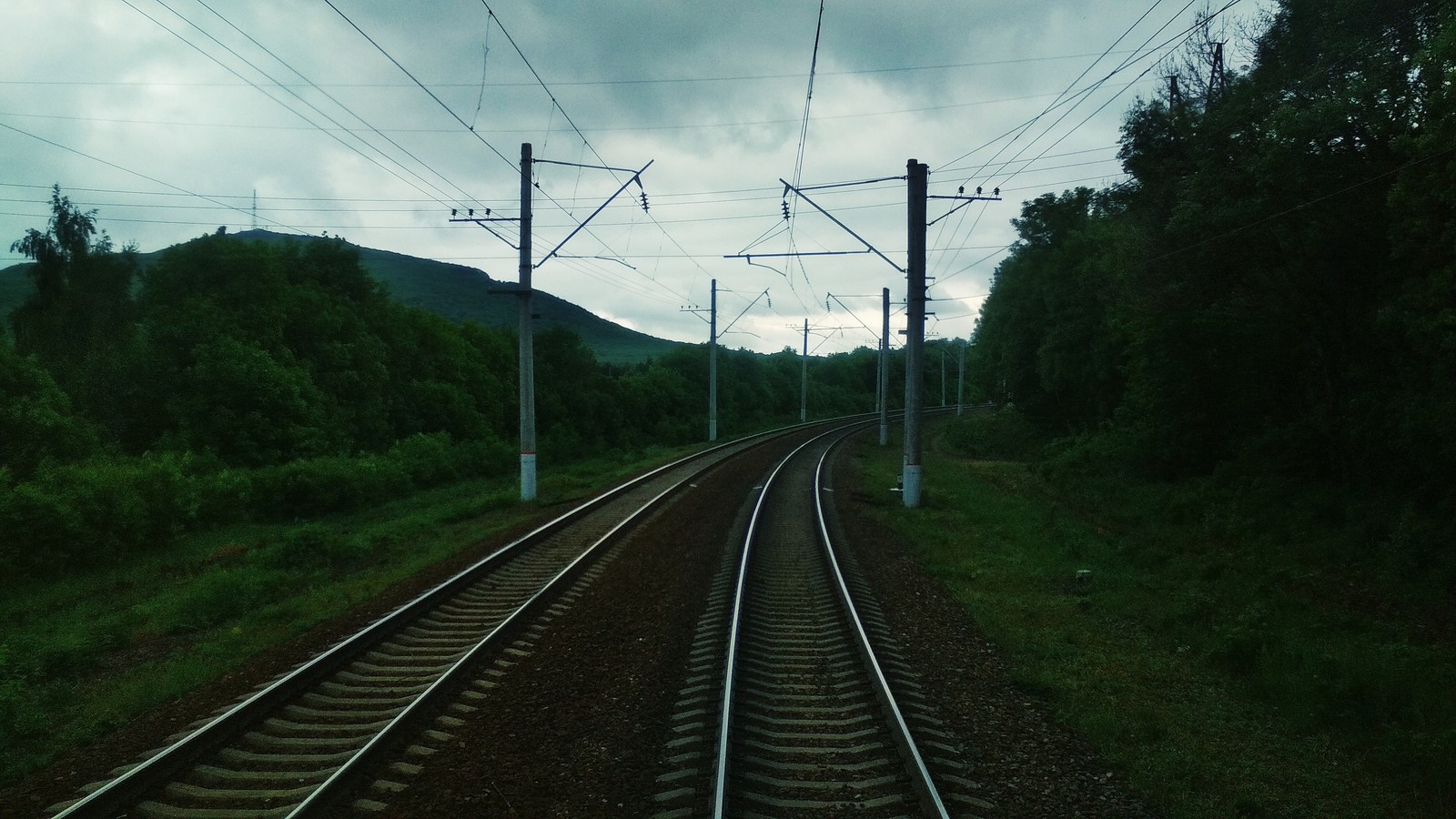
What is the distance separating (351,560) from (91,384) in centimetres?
2337

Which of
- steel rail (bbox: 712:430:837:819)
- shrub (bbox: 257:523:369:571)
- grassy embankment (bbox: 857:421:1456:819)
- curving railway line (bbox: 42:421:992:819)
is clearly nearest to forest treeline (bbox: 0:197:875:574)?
shrub (bbox: 257:523:369:571)

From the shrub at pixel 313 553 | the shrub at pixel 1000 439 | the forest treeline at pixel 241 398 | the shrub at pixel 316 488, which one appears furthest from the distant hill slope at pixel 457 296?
the shrub at pixel 313 553

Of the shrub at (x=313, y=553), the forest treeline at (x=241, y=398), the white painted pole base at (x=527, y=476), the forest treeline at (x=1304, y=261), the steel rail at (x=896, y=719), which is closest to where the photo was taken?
the steel rail at (x=896, y=719)

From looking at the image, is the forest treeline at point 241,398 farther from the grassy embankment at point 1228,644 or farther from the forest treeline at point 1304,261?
the forest treeline at point 1304,261

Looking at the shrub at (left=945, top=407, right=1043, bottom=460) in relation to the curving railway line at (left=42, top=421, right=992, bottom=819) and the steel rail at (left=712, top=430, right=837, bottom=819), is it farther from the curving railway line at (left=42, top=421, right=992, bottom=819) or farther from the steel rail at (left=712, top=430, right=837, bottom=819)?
the curving railway line at (left=42, top=421, right=992, bottom=819)

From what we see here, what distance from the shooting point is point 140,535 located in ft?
59.6

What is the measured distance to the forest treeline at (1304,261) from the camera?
12.0m

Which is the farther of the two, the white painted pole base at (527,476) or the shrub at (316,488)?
the shrub at (316,488)

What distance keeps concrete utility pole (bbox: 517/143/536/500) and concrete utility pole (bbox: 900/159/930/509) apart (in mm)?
9811

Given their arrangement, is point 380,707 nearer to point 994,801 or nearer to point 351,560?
point 994,801

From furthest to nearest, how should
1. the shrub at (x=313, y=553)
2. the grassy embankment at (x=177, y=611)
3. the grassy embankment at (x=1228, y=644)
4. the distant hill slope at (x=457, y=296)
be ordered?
the distant hill slope at (x=457, y=296)
the shrub at (x=313, y=553)
the grassy embankment at (x=177, y=611)
the grassy embankment at (x=1228, y=644)

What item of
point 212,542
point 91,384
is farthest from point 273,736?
point 91,384

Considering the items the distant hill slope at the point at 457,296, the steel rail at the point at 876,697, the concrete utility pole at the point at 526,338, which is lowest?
the steel rail at the point at 876,697

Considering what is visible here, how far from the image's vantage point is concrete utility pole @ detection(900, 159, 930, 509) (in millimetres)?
20547
